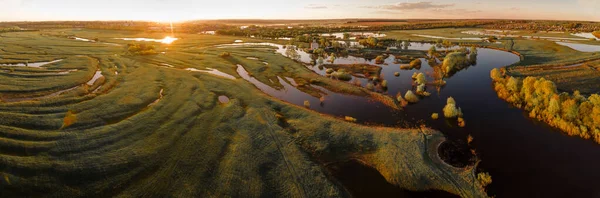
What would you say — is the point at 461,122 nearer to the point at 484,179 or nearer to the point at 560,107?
the point at 560,107

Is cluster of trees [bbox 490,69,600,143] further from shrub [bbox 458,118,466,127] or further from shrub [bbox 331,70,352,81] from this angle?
shrub [bbox 331,70,352,81]

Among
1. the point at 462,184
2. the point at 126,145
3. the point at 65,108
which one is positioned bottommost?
the point at 462,184

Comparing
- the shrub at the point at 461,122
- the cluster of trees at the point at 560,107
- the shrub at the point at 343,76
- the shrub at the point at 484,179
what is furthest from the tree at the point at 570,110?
the shrub at the point at 343,76

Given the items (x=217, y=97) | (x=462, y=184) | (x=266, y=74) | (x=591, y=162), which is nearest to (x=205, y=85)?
(x=217, y=97)

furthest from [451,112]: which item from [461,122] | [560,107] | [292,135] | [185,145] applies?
[185,145]

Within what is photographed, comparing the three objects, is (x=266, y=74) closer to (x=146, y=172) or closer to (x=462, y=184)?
(x=146, y=172)

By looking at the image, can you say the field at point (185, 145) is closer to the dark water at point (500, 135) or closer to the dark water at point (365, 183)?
the dark water at point (365, 183)
